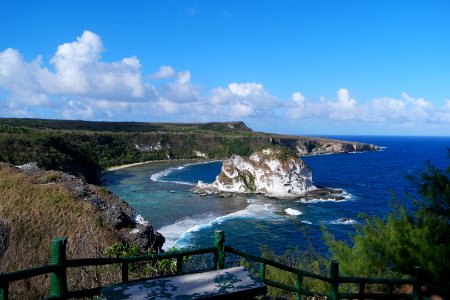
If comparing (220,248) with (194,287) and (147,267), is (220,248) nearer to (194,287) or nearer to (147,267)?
(194,287)

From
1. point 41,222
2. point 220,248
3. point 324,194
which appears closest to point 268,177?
point 324,194

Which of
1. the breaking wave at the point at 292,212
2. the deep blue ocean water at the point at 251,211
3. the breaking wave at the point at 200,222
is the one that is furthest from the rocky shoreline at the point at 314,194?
the breaking wave at the point at 292,212

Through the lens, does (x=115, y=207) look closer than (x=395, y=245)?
No

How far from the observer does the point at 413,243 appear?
11281mm

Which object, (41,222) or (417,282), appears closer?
(417,282)

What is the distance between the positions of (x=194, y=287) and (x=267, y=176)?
233 ft

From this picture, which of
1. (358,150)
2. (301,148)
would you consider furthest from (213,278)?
(358,150)

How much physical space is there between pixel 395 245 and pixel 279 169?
62.0 meters

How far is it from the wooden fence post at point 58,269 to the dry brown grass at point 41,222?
7.24m

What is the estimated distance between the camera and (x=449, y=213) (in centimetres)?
1173

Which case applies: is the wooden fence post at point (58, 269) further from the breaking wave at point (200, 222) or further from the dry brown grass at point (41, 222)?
the breaking wave at point (200, 222)

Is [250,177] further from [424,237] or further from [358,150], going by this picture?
[358,150]

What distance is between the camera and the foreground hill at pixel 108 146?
268ft

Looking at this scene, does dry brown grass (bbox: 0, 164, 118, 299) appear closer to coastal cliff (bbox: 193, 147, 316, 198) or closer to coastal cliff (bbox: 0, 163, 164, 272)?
coastal cliff (bbox: 0, 163, 164, 272)
